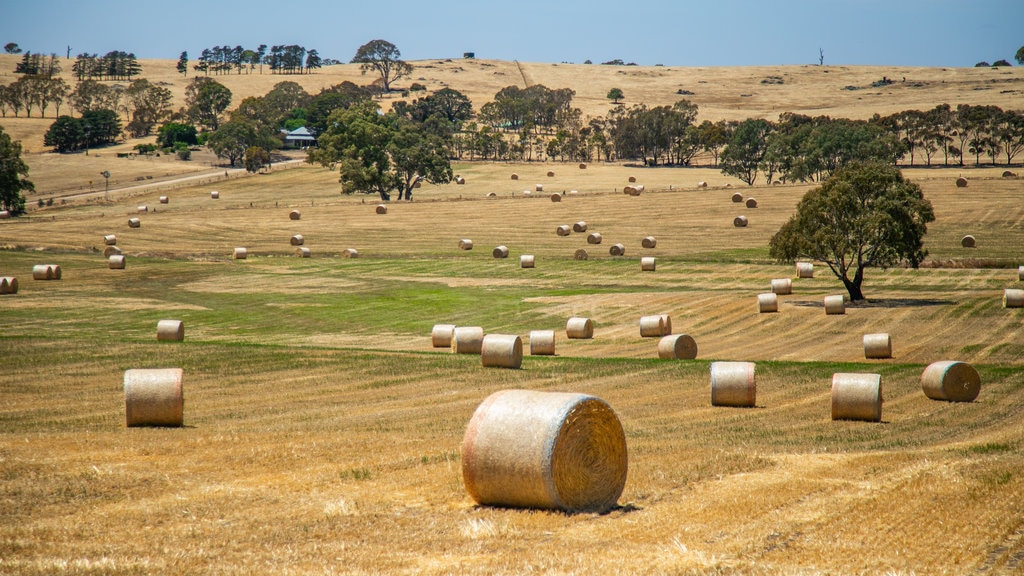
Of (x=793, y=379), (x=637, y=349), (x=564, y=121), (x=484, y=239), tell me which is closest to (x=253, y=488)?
(x=793, y=379)

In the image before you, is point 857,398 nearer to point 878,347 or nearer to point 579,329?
point 878,347

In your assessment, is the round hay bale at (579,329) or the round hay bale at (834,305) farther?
the round hay bale at (834,305)

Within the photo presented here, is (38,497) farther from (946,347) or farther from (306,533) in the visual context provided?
(946,347)

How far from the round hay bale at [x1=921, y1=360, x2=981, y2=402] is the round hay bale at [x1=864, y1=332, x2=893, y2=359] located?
357 inches

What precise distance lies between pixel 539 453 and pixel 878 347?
913 inches

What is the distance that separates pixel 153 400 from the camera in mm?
19422

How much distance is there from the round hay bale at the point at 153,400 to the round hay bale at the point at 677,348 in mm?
17413

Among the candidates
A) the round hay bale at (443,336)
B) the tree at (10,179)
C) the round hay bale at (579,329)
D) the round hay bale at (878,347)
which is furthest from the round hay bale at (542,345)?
the tree at (10,179)

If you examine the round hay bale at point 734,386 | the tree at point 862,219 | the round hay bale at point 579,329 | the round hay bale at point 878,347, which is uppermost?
the tree at point 862,219

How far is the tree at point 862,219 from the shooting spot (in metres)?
44.3

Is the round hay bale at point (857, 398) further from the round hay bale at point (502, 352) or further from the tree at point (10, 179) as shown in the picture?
the tree at point (10, 179)

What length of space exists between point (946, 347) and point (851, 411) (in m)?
15.6

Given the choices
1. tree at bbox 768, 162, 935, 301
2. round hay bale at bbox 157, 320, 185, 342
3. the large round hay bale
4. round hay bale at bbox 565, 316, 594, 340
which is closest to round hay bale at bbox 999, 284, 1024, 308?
tree at bbox 768, 162, 935, 301

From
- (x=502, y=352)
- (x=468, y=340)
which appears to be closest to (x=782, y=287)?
(x=468, y=340)
